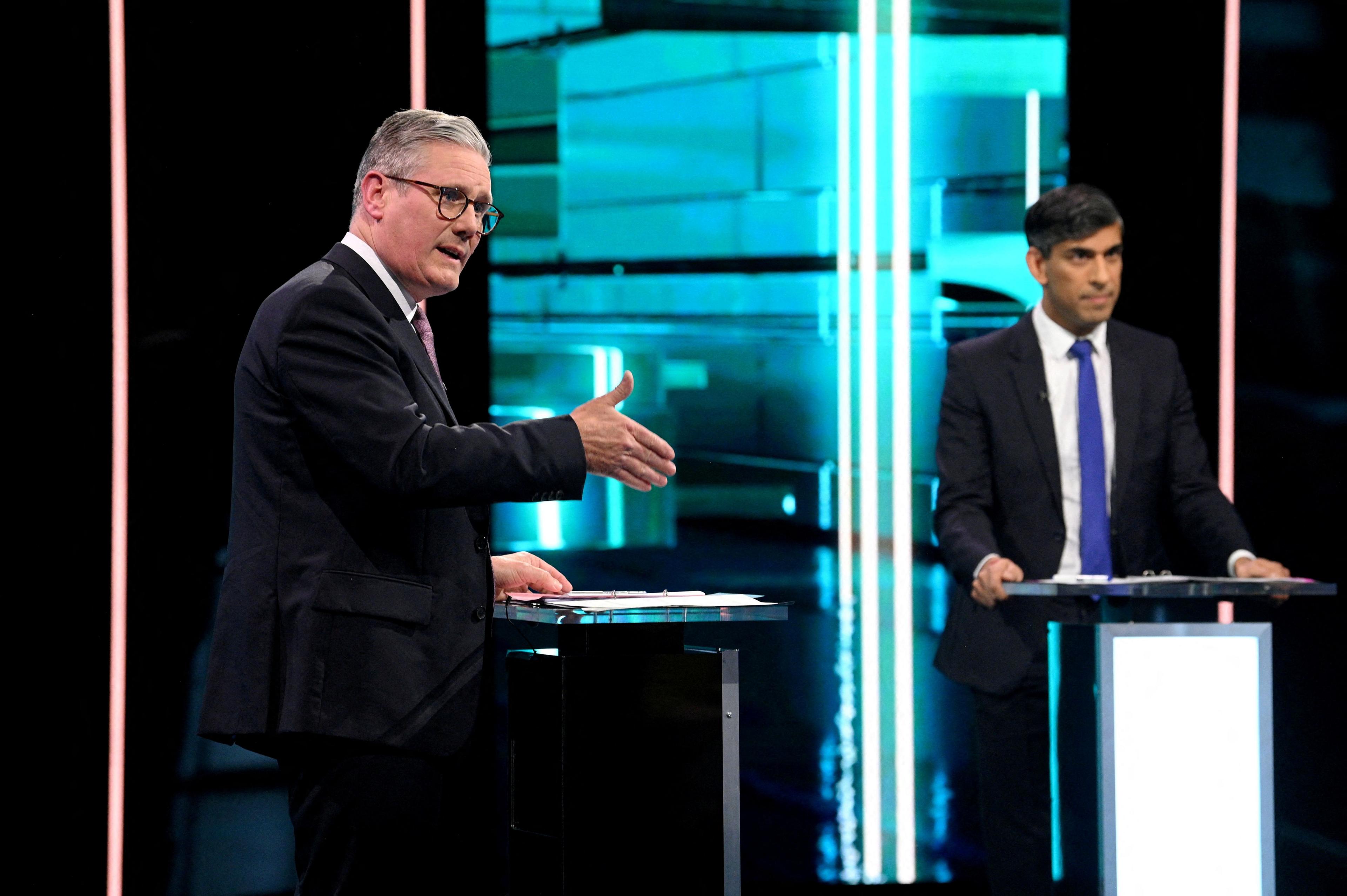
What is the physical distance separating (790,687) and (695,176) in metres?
1.42

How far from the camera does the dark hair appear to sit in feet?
10.4

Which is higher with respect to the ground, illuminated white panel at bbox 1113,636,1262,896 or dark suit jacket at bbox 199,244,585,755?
dark suit jacket at bbox 199,244,585,755

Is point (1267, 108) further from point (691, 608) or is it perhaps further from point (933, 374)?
point (691, 608)

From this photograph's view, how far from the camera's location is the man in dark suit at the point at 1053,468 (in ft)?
10.1

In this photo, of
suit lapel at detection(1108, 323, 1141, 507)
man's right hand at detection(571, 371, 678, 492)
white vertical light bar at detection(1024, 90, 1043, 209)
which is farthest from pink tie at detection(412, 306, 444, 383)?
white vertical light bar at detection(1024, 90, 1043, 209)

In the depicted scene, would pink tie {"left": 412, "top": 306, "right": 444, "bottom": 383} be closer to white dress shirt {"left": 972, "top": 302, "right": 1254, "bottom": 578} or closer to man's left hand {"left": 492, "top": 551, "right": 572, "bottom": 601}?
man's left hand {"left": 492, "top": 551, "right": 572, "bottom": 601}

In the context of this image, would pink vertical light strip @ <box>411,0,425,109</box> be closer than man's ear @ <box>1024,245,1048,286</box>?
No

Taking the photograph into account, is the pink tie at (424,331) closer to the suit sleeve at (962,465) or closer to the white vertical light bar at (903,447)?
the suit sleeve at (962,465)

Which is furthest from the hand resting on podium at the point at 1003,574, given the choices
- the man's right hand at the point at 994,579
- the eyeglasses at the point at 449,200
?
the eyeglasses at the point at 449,200

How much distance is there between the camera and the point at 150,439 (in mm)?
3395

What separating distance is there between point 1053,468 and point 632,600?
4.47ft

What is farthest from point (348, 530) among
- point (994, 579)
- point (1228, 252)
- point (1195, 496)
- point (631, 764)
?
point (1228, 252)

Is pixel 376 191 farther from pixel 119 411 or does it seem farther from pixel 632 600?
pixel 119 411

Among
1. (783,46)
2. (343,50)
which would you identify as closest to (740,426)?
(783,46)
